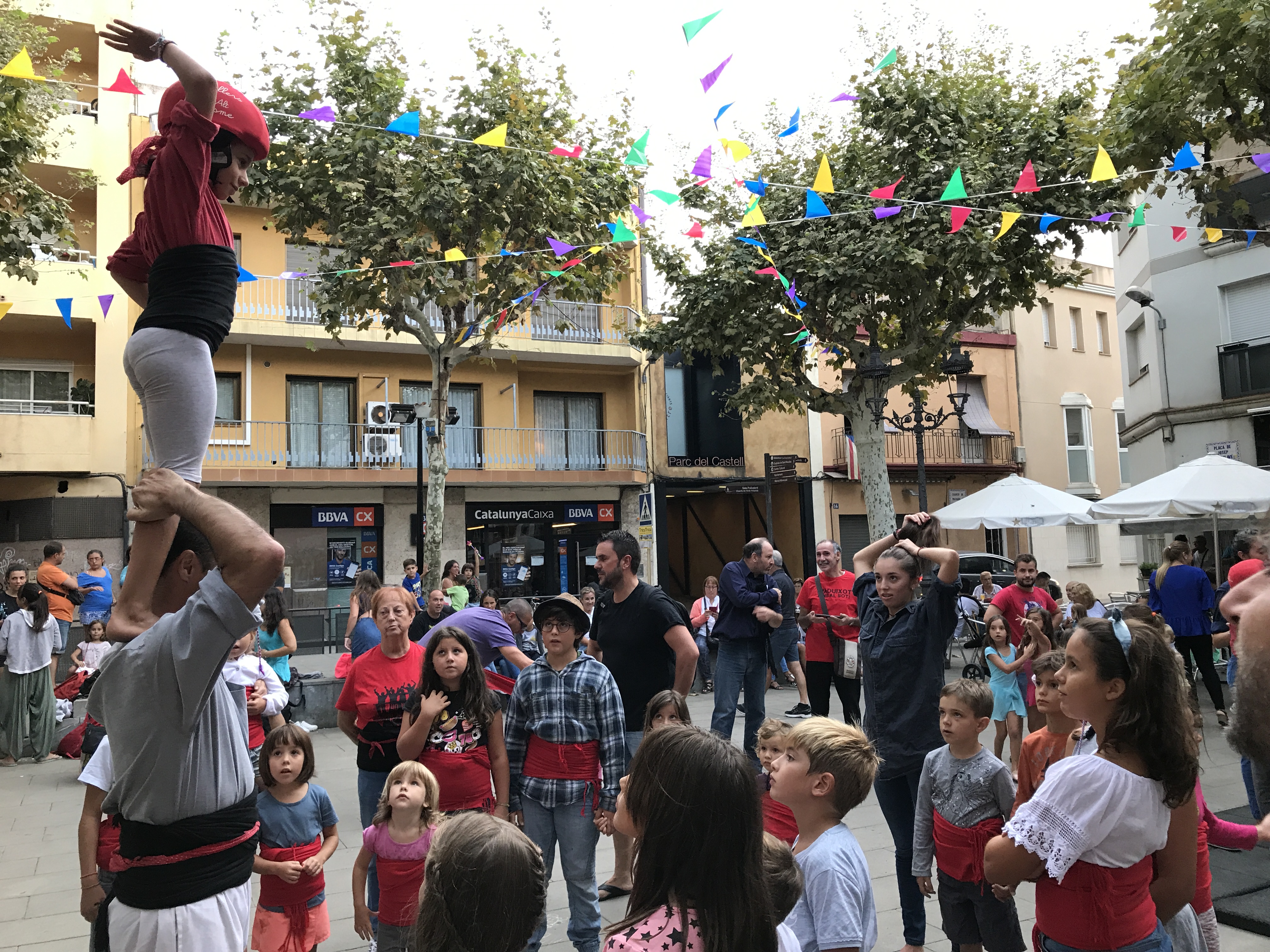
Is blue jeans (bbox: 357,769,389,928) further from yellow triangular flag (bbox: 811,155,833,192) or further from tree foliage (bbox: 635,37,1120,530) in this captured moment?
tree foliage (bbox: 635,37,1120,530)

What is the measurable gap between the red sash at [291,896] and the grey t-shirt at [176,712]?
6.61 ft

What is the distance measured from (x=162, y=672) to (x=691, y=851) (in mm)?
1263

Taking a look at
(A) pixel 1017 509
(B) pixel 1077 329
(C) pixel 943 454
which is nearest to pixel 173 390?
(A) pixel 1017 509

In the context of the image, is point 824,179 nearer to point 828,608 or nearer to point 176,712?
point 828,608

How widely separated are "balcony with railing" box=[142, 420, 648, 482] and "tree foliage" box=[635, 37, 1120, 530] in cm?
701

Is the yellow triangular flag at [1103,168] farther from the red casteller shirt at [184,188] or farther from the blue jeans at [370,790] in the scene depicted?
the red casteller shirt at [184,188]

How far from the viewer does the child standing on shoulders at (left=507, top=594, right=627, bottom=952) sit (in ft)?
15.4

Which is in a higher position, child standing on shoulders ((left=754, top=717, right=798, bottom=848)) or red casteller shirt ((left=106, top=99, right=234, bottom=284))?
red casteller shirt ((left=106, top=99, right=234, bottom=284))

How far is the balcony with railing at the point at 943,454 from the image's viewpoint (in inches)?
1072

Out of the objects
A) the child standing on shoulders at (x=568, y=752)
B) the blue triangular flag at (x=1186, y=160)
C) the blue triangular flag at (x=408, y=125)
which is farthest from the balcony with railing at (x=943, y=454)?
the child standing on shoulders at (x=568, y=752)

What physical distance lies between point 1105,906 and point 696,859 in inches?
53.8

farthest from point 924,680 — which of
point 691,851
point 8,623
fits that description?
point 8,623

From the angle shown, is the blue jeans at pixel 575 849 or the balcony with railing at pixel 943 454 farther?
the balcony with railing at pixel 943 454

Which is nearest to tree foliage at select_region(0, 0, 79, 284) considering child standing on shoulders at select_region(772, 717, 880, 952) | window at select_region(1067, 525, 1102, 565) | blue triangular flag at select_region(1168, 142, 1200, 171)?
child standing on shoulders at select_region(772, 717, 880, 952)
